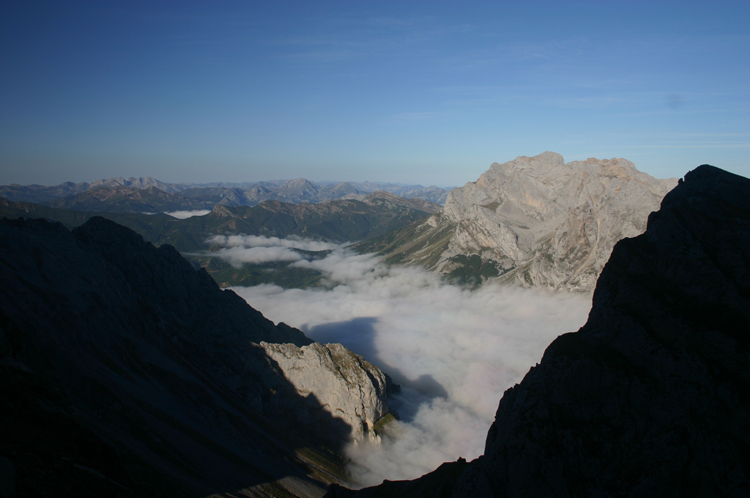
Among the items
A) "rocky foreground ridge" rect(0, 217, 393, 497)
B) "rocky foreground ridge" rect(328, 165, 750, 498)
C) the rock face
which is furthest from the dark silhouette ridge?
"rocky foreground ridge" rect(328, 165, 750, 498)

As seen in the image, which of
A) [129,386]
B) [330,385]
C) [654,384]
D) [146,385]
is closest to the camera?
[654,384]

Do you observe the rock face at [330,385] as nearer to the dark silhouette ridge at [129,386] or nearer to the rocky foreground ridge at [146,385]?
the rocky foreground ridge at [146,385]

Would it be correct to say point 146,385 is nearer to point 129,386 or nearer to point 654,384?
point 129,386

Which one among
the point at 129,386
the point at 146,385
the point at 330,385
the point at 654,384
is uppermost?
the point at 654,384

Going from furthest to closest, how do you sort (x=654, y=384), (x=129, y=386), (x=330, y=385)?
(x=330, y=385) → (x=129, y=386) → (x=654, y=384)

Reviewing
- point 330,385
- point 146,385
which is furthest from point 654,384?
point 330,385

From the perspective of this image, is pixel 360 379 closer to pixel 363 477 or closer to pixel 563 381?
pixel 363 477
